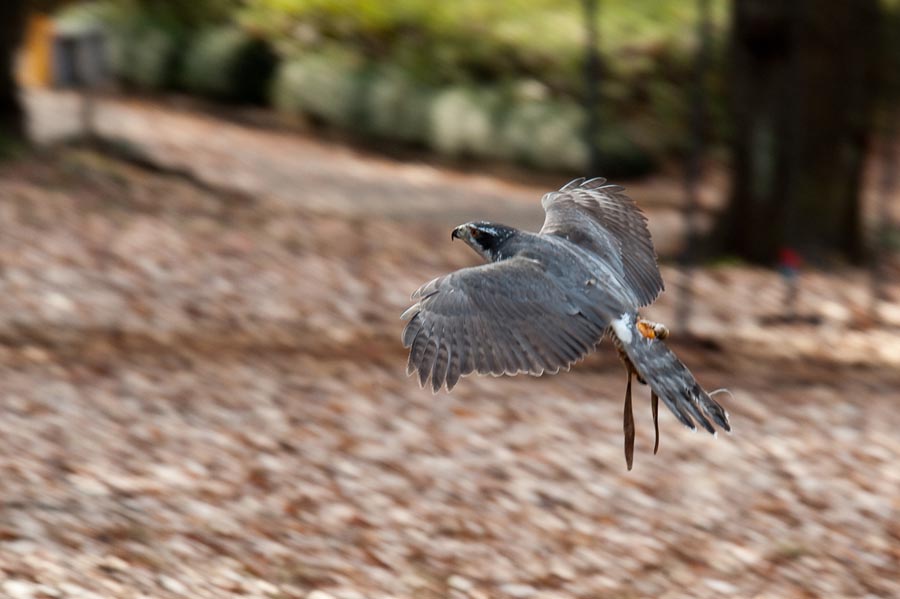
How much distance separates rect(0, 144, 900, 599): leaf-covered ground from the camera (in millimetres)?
4250

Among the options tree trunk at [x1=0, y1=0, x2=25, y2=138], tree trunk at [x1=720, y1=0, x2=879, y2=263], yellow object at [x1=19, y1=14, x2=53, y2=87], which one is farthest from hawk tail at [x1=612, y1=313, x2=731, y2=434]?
yellow object at [x1=19, y1=14, x2=53, y2=87]

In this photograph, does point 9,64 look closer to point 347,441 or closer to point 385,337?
point 385,337

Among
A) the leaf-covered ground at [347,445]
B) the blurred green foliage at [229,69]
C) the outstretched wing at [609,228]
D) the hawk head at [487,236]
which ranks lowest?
the leaf-covered ground at [347,445]

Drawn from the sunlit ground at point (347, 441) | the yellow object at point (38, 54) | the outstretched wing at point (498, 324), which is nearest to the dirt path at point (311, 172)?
the yellow object at point (38, 54)

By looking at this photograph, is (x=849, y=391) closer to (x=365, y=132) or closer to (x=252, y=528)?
(x=252, y=528)

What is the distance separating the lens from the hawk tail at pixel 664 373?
138 inches

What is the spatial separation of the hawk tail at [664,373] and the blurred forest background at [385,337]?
0.95 m

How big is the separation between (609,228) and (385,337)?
2566mm

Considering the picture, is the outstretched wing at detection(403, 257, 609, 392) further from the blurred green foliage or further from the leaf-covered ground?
the blurred green foliage

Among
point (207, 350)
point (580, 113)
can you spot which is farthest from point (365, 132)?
point (207, 350)

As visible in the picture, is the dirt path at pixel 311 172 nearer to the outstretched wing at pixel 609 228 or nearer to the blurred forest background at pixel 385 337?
the blurred forest background at pixel 385 337

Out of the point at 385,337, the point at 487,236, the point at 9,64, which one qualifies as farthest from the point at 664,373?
the point at 9,64

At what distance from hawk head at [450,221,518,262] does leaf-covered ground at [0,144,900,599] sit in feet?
3.33

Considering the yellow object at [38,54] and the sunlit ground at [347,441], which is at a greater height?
the yellow object at [38,54]
